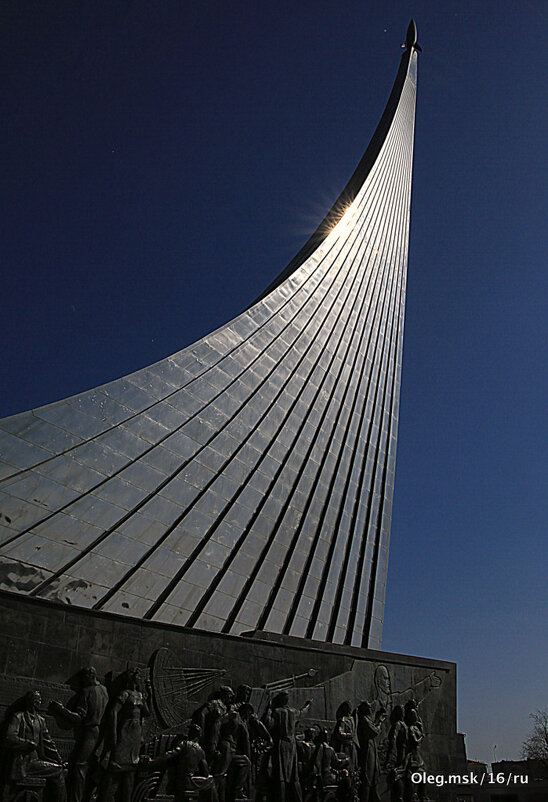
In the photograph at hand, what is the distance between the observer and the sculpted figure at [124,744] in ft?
16.1

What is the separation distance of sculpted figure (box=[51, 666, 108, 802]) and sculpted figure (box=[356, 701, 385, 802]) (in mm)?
3203

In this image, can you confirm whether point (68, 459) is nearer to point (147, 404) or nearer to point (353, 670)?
point (147, 404)

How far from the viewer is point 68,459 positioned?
7.14 metres

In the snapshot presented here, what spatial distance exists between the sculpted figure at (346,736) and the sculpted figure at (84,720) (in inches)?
111

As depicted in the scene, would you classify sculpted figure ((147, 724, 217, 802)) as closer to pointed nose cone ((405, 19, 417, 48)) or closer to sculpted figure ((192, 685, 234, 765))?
sculpted figure ((192, 685, 234, 765))

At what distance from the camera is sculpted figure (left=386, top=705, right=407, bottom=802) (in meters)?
7.00

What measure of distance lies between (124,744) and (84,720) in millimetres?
419

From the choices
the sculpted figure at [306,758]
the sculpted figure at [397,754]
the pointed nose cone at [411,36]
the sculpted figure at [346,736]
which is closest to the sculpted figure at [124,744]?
the sculpted figure at [306,758]

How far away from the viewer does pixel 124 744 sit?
503 cm

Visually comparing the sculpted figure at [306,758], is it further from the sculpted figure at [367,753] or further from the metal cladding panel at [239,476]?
the metal cladding panel at [239,476]

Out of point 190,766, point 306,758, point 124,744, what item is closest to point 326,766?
point 306,758

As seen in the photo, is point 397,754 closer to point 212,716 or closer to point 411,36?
point 212,716

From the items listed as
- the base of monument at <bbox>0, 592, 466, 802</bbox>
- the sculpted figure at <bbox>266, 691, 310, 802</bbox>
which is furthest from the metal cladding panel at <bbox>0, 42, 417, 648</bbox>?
the sculpted figure at <bbox>266, 691, 310, 802</bbox>

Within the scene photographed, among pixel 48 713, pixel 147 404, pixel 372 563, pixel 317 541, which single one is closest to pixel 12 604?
pixel 48 713
